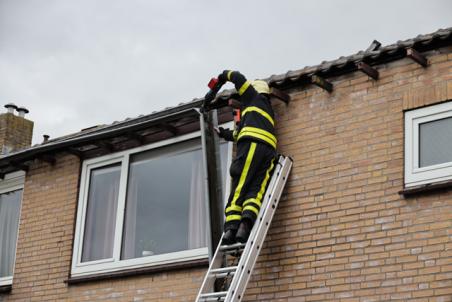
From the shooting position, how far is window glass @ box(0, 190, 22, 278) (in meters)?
12.0

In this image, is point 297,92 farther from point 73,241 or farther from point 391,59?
point 73,241

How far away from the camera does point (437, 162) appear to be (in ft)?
26.9

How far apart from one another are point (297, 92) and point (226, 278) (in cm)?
217

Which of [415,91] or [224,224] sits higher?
[415,91]

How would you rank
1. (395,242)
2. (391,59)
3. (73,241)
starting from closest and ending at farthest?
1. (395,242)
2. (391,59)
3. (73,241)

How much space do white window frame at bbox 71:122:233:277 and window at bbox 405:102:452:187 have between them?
7.42 ft

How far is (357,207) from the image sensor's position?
8.56 metres

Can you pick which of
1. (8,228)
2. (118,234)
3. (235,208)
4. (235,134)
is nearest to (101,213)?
(118,234)

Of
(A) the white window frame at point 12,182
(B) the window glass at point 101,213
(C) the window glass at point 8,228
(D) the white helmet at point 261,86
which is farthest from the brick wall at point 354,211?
(A) the white window frame at point 12,182

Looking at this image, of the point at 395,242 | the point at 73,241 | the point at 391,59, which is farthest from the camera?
the point at 73,241

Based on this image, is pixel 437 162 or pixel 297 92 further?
pixel 297 92

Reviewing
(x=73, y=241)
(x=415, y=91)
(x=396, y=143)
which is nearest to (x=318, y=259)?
(x=396, y=143)

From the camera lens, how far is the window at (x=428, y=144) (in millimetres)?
8172

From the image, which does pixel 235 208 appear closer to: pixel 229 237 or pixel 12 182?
pixel 229 237
